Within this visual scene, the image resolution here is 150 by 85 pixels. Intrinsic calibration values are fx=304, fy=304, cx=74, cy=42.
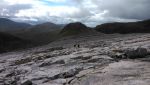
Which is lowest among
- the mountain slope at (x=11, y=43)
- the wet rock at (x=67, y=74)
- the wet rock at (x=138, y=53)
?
the mountain slope at (x=11, y=43)

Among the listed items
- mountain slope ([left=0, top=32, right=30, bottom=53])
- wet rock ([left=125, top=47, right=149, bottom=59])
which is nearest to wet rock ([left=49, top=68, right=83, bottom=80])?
wet rock ([left=125, top=47, right=149, bottom=59])

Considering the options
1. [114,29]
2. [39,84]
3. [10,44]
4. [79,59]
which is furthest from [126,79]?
[114,29]

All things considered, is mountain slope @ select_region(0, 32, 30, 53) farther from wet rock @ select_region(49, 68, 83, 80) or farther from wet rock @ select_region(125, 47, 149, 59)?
wet rock @ select_region(125, 47, 149, 59)

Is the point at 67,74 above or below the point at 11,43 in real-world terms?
above

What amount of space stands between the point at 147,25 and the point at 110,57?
177993 millimetres

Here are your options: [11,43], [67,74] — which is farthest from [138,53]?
[11,43]

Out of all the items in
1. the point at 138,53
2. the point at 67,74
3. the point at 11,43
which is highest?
the point at 138,53

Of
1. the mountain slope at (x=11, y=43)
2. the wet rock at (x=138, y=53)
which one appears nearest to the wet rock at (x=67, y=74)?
the wet rock at (x=138, y=53)

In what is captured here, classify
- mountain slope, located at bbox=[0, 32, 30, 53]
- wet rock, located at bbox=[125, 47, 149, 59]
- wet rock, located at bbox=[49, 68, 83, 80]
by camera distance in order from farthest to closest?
mountain slope, located at bbox=[0, 32, 30, 53]
wet rock, located at bbox=[125, 47, 149, 59]
wet rock, located at bbox=[49, 68, 83, 80]

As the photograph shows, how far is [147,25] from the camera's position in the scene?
19450 cm

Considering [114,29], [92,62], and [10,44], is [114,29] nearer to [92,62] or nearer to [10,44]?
[10,44]

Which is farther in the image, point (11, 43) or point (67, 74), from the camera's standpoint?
point (11, 43)

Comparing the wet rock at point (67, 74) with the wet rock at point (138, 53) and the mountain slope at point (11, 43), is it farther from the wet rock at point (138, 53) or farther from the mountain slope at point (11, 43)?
the mountain slope at point (11, 43)

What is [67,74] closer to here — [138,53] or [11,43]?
[138,53]
